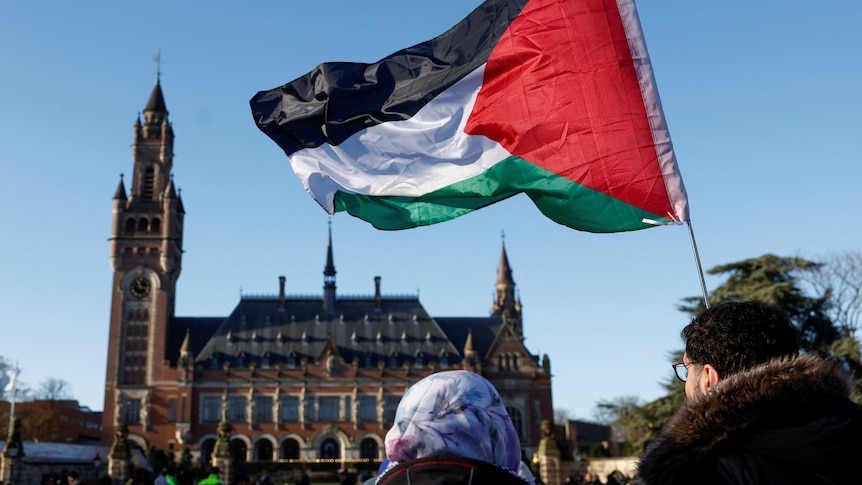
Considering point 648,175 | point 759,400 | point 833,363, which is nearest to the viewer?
point 759,400

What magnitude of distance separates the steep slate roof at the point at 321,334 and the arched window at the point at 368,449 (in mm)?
5913

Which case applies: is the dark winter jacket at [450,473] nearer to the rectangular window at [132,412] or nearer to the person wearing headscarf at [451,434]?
the person wearing headscarf at [451,434]

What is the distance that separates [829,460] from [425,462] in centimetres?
115

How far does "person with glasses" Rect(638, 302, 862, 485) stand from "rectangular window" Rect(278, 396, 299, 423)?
61.8m

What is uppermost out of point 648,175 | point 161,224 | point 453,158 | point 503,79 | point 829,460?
point 161,224

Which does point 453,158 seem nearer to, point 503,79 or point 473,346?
point 503,79

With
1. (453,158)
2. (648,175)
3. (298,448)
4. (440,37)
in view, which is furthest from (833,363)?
(298,448)

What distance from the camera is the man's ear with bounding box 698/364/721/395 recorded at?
123 inches

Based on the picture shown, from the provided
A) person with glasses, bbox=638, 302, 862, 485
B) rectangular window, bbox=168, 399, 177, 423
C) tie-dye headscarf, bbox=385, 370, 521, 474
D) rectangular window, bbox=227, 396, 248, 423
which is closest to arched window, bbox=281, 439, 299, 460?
rectangular window, bbox=227, 396, 248, 423

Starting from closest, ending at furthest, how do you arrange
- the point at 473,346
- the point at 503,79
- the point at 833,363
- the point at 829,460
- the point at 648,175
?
the point at 829,460, the point at 833,363, the point at 648,175, the point at 503,79, the point at 473,346

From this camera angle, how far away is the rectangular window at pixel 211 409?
61.0m

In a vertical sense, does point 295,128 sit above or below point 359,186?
above

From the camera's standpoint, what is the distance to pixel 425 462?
2.54 metres

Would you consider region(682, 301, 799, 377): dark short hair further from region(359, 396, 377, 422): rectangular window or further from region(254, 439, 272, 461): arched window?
region(254, 439, 272, 461): arched window
